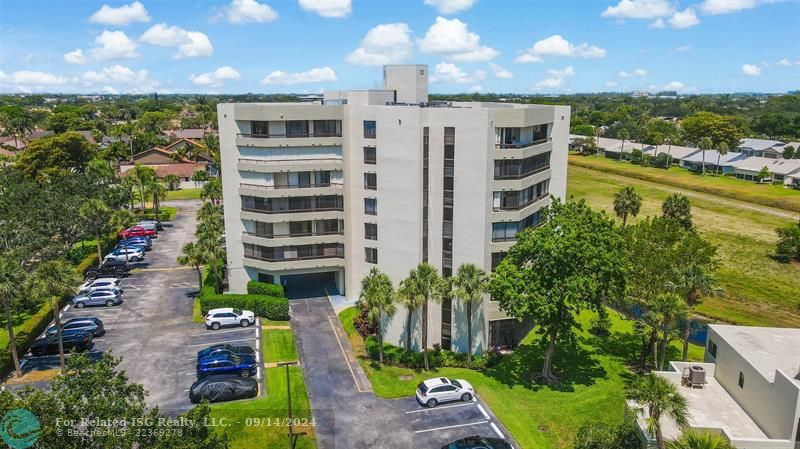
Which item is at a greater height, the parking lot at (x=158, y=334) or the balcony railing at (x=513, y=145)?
the balcony railing at (x=513, y=145)

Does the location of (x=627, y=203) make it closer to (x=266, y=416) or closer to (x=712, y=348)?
(x=712, y=348)

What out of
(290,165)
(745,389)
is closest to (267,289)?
(290,165)

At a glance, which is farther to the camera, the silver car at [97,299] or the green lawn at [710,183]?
the green lawn at [710,183]

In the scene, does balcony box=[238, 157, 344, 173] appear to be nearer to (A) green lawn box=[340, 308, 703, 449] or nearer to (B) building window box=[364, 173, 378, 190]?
(B) building window box=[364, 173, 378, 190]

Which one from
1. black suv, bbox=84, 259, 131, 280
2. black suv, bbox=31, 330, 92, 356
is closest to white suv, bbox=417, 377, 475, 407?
black suv, bbox=31, 330, 92, 356

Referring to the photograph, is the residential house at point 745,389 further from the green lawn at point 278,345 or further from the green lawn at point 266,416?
the green lawn at point 278,345

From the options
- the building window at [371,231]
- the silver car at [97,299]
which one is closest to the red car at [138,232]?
the silver car at [97,299]

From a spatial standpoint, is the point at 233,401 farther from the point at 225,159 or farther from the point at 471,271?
the point at 225,159
